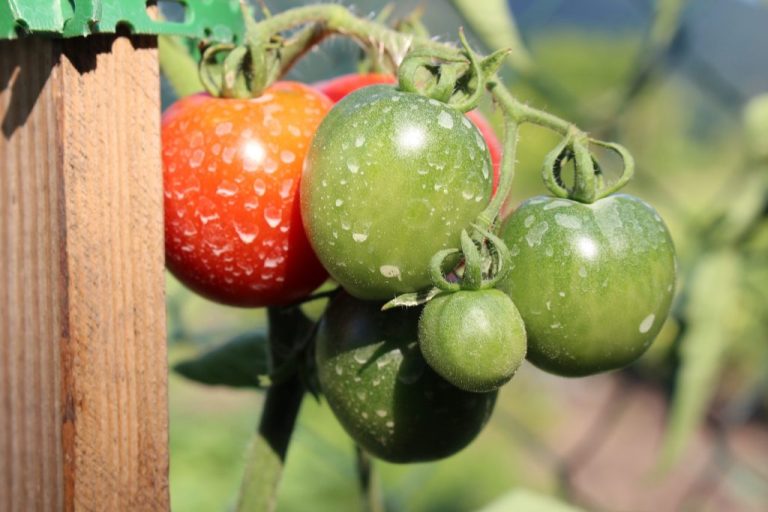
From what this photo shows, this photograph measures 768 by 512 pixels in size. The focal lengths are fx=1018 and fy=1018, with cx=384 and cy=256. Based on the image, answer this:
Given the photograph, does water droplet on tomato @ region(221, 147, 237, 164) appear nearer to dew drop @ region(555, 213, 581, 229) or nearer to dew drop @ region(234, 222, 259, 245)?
dew drop @ region(234, 222, 259, 245)

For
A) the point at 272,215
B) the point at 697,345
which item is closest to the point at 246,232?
the point at 272,215

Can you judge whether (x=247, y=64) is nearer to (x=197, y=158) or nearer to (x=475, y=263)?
(x=197, y=158)

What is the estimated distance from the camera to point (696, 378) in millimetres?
981

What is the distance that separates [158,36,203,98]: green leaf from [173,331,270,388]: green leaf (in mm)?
153

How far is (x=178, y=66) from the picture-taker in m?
0.60

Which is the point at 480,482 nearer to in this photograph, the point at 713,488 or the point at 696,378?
the point at 713,488

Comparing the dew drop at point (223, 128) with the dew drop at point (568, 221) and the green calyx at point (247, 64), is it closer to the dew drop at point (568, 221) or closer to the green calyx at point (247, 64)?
the green calyx at point (247, 64)

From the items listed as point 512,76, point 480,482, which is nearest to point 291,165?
point 512,76

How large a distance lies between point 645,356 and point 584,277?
1892 millimetres

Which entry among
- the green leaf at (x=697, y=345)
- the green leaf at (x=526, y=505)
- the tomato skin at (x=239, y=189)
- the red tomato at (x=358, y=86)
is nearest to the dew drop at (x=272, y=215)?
the tomato skin at (x=239, y=189)

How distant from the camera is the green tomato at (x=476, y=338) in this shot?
39 centimetres

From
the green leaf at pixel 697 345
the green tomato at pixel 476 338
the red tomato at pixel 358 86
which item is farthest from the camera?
the green leaf at pixel 697 345

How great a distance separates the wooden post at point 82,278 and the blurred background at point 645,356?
206 millimetres

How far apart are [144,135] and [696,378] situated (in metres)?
0.71
